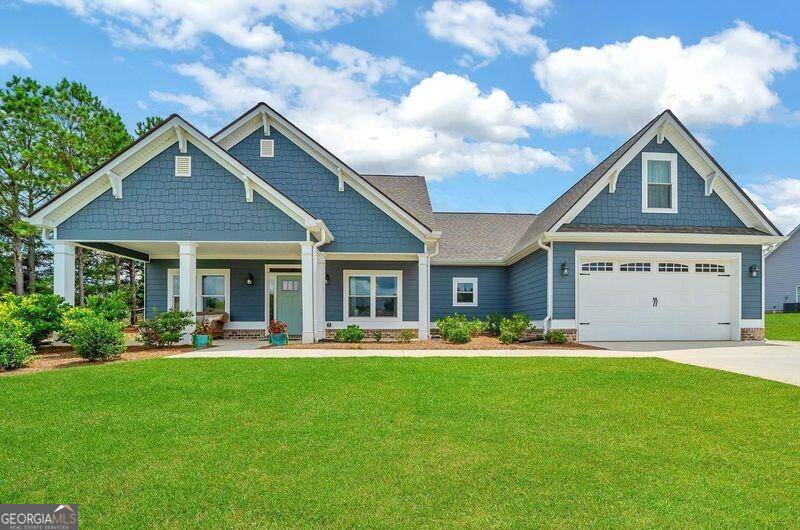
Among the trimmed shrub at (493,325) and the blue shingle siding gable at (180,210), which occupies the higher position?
the blue shingle siding gable at (180,210)

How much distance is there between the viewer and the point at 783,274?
3606 cm

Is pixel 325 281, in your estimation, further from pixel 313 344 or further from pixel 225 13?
pixel 225 13

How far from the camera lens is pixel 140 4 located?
37.8 feet

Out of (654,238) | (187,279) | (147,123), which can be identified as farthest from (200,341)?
(147,123)

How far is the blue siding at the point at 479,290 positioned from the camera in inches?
751

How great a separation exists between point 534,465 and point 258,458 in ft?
7.87

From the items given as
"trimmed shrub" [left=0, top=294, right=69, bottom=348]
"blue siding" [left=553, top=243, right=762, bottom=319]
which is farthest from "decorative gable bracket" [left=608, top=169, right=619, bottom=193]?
"trimmed shrub" [left=0, top=294, right=69, bottom=348]

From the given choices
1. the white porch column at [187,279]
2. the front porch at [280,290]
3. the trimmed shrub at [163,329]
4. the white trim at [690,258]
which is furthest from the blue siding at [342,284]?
the white trim at [690,258]

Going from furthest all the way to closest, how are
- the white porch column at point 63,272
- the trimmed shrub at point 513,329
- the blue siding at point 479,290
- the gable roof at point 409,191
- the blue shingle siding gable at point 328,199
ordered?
1. the gable roof at point 409,191
2. the blue siding at point 479,290
3. the blue shingle siding gable at point 328,199
4. the trimmed shrub at point 513,329
5. the white porch column at point 63,272

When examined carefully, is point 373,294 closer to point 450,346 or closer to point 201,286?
point 450,346

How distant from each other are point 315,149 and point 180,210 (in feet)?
14.8

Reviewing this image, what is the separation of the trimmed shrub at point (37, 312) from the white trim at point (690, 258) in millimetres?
13718

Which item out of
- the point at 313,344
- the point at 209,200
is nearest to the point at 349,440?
the point at 313,344

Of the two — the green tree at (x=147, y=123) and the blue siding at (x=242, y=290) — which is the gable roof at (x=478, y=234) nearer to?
the blue siding at (x=242, y=290)
